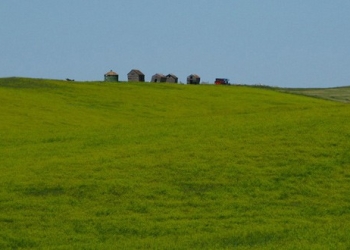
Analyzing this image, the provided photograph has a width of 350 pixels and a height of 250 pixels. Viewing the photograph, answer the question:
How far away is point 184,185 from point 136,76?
242ft

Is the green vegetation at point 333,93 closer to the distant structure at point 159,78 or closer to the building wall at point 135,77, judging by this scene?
the distant structure at point 159,78

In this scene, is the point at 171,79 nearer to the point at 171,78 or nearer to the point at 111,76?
the point at 171,78

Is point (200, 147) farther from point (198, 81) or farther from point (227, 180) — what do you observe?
point (198, 81)

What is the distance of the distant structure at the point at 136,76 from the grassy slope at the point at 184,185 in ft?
196

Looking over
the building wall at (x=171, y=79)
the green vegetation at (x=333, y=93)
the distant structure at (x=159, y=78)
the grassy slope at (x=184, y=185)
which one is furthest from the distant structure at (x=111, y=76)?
the grassy slope at (x=184, y=185)

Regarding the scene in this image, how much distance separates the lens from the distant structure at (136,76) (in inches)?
3676

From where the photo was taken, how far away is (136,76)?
93.6m

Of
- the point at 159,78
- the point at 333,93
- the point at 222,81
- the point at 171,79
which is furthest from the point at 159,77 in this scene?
the point at 333,93

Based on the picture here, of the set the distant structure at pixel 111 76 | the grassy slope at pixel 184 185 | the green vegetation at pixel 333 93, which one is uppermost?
the grassy slope at pixel 184 185

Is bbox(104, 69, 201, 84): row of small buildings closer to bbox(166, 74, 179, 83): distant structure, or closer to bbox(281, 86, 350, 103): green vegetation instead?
bbox(166, 74, 179, 83): distant structure

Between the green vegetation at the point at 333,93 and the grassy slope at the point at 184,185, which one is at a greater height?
the grassy slope at the point at 184,185

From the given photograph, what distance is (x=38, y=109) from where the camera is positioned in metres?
49.4

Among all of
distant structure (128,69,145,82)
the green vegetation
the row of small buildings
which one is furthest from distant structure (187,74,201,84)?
the green vegetation

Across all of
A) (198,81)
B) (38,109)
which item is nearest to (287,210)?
(38,109)
